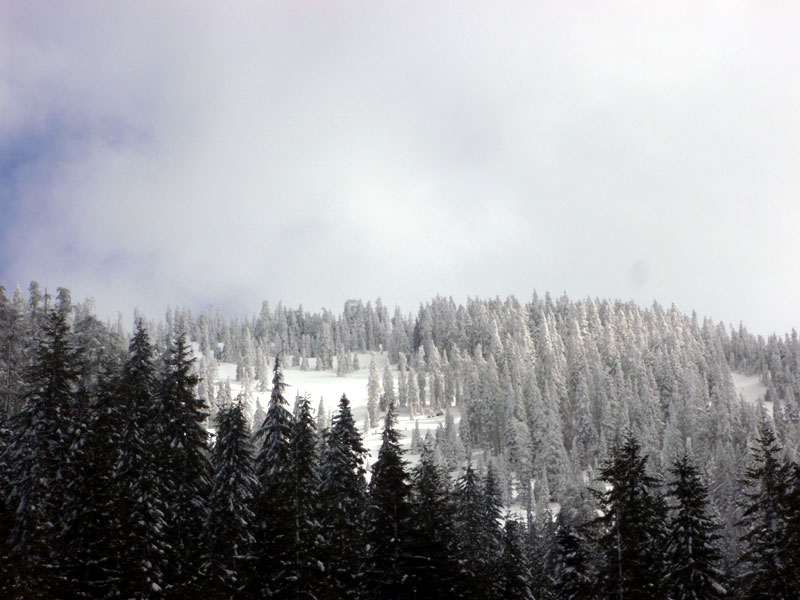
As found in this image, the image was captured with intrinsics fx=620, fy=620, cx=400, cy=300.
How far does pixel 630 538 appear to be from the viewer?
30.2 m

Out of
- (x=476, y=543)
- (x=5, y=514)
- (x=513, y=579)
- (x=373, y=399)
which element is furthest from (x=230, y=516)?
(x=373, y=399)

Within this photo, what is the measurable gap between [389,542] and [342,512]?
6.03m

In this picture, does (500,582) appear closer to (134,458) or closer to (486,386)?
(134,458)

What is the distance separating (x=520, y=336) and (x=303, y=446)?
15451cm

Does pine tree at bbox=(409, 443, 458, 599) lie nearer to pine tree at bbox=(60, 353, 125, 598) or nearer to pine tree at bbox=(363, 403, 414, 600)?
pine tree at bbox=(363, 403, 414, 600)

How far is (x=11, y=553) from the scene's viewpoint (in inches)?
1019

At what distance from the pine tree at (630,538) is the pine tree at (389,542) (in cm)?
928

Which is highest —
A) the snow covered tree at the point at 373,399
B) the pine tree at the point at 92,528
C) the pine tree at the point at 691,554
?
the snow covered tree at the point at 373,399

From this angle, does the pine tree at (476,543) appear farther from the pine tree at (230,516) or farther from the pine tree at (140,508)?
the pine tree at (140,508)

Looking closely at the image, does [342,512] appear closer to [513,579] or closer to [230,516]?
[230,516]

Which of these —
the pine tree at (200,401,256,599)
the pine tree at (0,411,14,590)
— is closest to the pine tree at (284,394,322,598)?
the pine tree at (200,401,256,599)

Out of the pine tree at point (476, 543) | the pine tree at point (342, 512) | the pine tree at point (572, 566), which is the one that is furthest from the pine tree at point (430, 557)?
the pine tree at point (572, 566)

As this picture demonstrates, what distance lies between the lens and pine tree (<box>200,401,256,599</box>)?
28.4 meters

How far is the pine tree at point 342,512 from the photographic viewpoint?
2962cm
